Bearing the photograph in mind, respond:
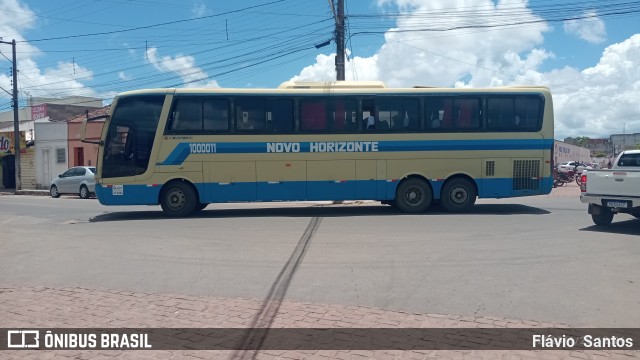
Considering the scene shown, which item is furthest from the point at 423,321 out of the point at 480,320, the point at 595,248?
the point at 595,248

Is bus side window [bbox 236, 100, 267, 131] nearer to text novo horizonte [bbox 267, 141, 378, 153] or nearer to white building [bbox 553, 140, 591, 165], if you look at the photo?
text novo horizonte [bbox 267, 141, 378, 153]

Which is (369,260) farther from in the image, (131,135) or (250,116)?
(131,135)

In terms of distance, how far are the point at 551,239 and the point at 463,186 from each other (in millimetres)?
5114

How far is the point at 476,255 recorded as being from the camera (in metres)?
8.51

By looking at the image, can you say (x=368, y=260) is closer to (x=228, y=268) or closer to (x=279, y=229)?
(x=228, y=268)

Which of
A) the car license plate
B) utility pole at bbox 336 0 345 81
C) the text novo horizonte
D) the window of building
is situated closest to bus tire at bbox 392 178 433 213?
the text novo horizonte

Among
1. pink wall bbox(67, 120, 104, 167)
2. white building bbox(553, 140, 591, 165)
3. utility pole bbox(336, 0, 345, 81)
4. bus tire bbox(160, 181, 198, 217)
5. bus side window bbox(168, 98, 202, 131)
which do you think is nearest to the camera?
bus side window bbox(168, 98, 202, 131)

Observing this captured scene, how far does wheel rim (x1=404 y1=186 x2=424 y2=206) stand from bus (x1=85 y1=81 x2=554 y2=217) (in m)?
0.03

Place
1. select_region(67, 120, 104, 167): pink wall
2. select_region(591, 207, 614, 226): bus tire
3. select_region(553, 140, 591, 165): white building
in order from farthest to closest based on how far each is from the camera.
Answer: select_region(553, 140, 591, 165): white building → select_region(67, 120, 104, 167): pink wall → select_region(591, 207, 614, 226): bus tire

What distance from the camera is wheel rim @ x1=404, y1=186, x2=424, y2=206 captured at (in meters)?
14.9

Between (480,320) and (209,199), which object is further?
(209,199)

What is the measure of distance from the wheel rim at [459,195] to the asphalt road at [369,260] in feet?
4.14

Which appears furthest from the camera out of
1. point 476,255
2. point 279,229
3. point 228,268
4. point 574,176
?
point 574,176

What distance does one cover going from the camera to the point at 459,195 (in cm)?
1498
